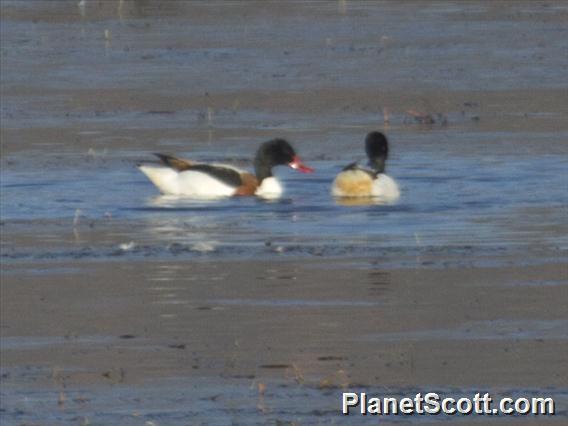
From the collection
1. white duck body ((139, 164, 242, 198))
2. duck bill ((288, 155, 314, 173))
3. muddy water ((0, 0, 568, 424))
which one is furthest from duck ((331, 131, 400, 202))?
white duck body ((139, 164, 242, 198))

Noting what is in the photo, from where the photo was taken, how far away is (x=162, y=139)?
21438mm

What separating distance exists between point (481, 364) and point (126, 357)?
1.63m

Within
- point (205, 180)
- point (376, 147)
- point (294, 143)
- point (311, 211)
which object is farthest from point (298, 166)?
point (294, 143)

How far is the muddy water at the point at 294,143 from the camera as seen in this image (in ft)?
37.7

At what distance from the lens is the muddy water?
1148cm

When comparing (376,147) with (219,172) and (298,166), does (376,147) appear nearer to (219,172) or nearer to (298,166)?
(298,166)

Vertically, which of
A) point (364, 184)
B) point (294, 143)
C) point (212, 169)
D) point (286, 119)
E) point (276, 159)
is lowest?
point (364, 184)

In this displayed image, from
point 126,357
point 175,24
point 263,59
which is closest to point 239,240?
point 126,357

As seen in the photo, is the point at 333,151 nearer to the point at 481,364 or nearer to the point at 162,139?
the point at 162,139

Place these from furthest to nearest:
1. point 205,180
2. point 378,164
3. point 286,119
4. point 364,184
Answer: point 286,119, point 378,164, point 205,180, point 364,184

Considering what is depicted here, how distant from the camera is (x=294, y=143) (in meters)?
21.0

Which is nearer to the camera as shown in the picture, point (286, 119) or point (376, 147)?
point (376, 147)

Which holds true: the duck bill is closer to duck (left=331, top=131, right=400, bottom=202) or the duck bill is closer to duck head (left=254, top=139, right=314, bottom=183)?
duck head (left=254, top=139, right=314, bottom=183)

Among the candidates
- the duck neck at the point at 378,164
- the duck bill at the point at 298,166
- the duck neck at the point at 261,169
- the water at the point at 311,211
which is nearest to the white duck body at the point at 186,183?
the water at the point at 311,211
